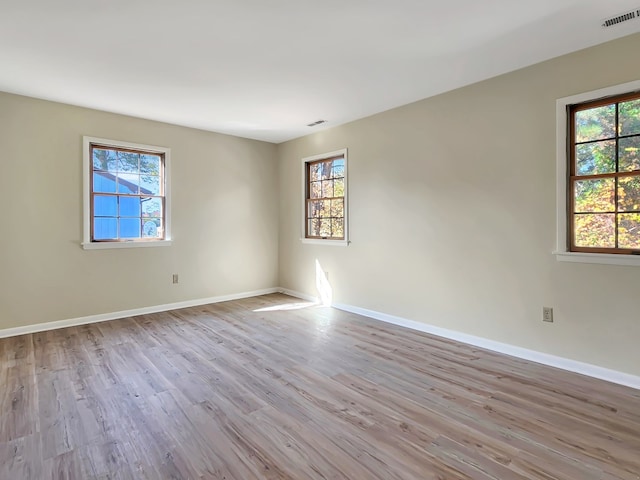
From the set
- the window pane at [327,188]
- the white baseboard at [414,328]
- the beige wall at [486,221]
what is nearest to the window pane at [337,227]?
the beige wall at [486,221]

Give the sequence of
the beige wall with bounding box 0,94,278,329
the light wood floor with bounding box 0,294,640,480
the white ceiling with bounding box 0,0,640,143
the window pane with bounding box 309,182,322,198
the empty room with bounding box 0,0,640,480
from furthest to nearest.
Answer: the window pane with bounding box 309,182,322,198 < the beige wall with bounding box 0,94,278,329 < the white ceiling with bounding box 0,0,640,143 < the empty room with bounding box 0,0,640,480 < the light wood floor with bounding box 0,294,640,480

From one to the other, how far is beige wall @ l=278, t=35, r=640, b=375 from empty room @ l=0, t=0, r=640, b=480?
0.07 feet

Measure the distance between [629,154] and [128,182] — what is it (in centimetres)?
533

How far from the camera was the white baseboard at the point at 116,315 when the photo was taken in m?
3.88

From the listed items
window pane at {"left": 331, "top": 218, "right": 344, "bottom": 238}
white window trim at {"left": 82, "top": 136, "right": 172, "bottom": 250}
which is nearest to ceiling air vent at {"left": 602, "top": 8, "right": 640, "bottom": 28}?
window pane at {"left": 331, "top": 218, "right": 344, "bottom": 238}

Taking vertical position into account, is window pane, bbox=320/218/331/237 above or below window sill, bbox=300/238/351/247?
above

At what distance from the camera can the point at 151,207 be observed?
4.83 m

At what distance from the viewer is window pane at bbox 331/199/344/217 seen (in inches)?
199

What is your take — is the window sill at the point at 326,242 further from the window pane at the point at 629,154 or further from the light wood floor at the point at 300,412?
the window pane at the point at 629,154

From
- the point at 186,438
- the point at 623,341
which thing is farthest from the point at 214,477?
the point at 623,341

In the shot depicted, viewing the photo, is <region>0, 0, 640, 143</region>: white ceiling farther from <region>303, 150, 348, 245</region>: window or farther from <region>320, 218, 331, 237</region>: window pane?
<region>320, 218, 331, 237</region>: window pane

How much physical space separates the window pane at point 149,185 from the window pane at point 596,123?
4.89 metres

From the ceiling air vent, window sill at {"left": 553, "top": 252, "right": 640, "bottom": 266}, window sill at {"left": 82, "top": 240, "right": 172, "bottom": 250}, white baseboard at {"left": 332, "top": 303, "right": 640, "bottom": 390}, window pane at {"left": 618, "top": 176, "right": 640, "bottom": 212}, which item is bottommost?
white baseboard at {"left": 332, "top": 303, "right": 640, "bottom": 390}

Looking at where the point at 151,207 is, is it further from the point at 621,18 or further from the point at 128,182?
the point at 621,18
